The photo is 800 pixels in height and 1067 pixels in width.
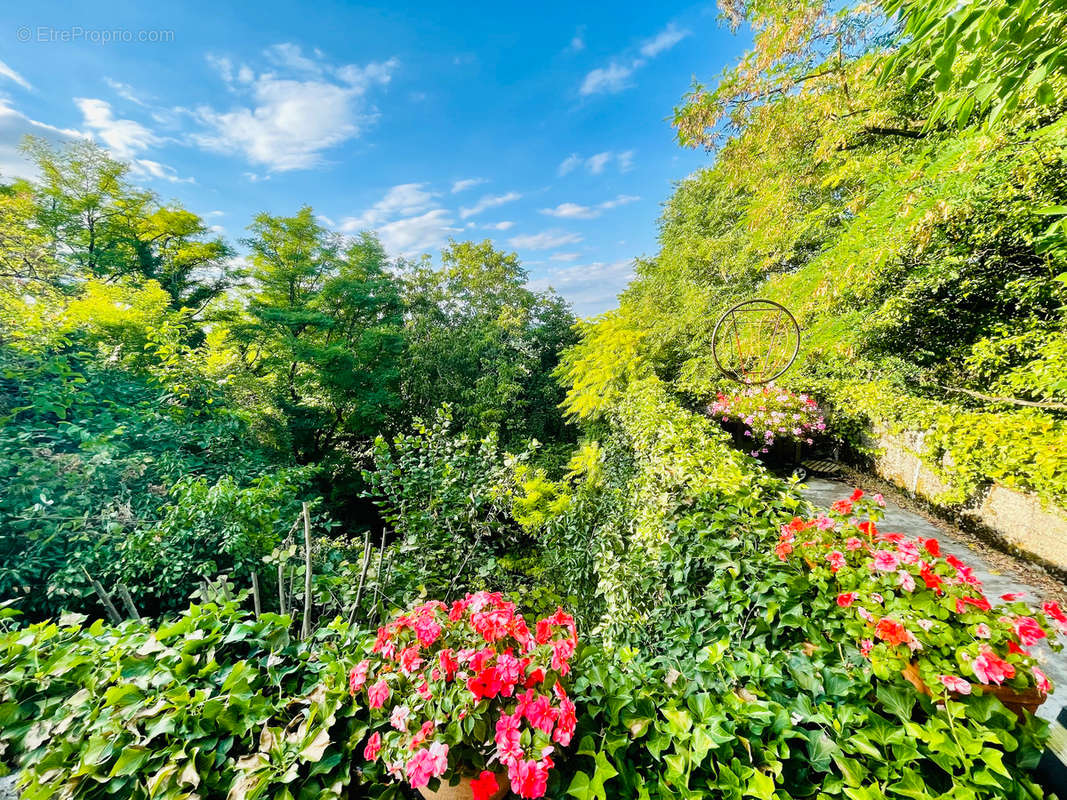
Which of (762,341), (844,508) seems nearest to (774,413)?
(762,341)

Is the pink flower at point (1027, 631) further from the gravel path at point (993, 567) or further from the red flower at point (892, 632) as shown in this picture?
the gravel path at point (993, 567)

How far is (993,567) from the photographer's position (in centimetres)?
387

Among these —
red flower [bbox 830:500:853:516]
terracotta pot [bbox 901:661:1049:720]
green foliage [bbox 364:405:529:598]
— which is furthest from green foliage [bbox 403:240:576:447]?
terracotta pot [bbox 901:661:1049:720]

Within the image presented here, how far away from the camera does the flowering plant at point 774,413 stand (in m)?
6.53

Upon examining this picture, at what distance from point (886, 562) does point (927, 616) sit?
7.4 inches

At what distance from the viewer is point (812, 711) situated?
111 cm

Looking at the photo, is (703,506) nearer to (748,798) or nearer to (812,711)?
(812,711)

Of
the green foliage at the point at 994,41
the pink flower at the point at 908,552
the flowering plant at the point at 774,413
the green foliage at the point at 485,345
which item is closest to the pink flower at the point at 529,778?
the pink flower at the point at 908,552

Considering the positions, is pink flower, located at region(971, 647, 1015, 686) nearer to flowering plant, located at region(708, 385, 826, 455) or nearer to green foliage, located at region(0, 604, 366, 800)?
green foliage, located at region(0, 604, 366, 800)

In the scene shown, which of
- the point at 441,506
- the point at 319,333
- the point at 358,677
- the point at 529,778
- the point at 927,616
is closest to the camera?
the point at 529,778

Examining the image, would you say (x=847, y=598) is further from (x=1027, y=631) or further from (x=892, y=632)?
(x=1027, y=631)

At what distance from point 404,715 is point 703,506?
197 centimetres

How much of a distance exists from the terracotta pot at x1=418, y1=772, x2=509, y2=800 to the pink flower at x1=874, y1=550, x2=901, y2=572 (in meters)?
1.52

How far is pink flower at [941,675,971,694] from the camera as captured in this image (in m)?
1.05
